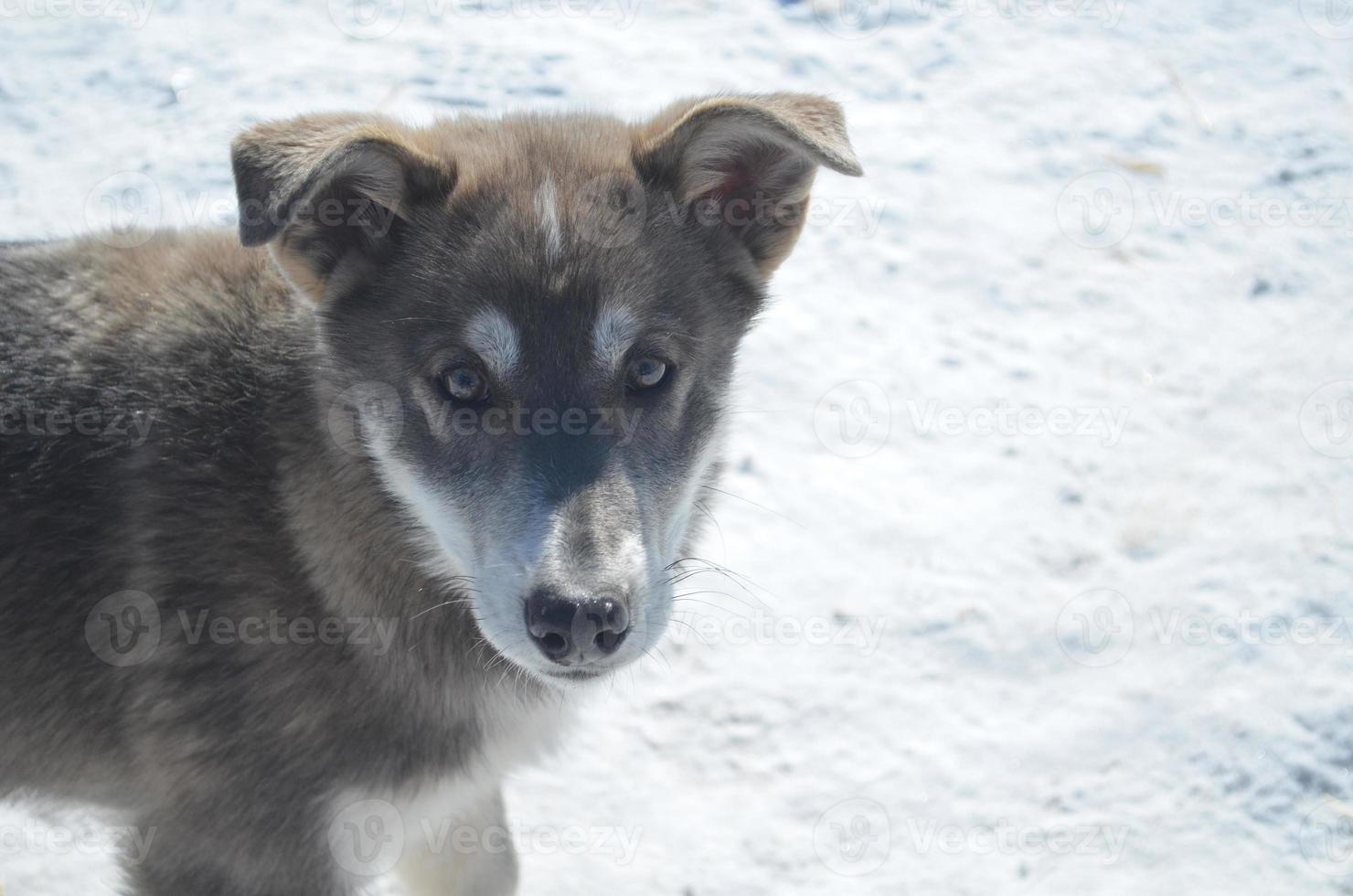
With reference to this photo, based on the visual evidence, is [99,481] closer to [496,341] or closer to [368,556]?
[368,556]

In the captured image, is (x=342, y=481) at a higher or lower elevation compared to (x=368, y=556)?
higher

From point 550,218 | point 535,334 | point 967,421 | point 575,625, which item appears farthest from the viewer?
point 967,421

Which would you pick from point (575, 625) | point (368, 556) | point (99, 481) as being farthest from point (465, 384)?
point (99, 481)

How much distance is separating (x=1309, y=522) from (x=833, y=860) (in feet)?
8.28

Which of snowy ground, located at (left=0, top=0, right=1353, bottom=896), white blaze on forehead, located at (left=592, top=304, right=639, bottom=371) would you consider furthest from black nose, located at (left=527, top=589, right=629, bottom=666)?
snowy ground, located at (left=0, top=0, right=1353, bottom=896)

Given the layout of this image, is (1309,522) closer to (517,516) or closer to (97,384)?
(517,516)

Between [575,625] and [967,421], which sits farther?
[967,421]

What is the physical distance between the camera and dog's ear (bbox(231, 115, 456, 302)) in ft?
9.07

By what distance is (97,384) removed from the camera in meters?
3.16

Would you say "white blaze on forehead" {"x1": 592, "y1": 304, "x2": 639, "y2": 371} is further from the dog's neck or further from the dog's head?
the dog's neck

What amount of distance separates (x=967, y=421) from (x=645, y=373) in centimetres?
274

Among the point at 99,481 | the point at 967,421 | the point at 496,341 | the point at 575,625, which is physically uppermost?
the point at 496,341

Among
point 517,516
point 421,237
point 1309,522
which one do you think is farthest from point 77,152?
point 1309,522

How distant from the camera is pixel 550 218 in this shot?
3080 mm
